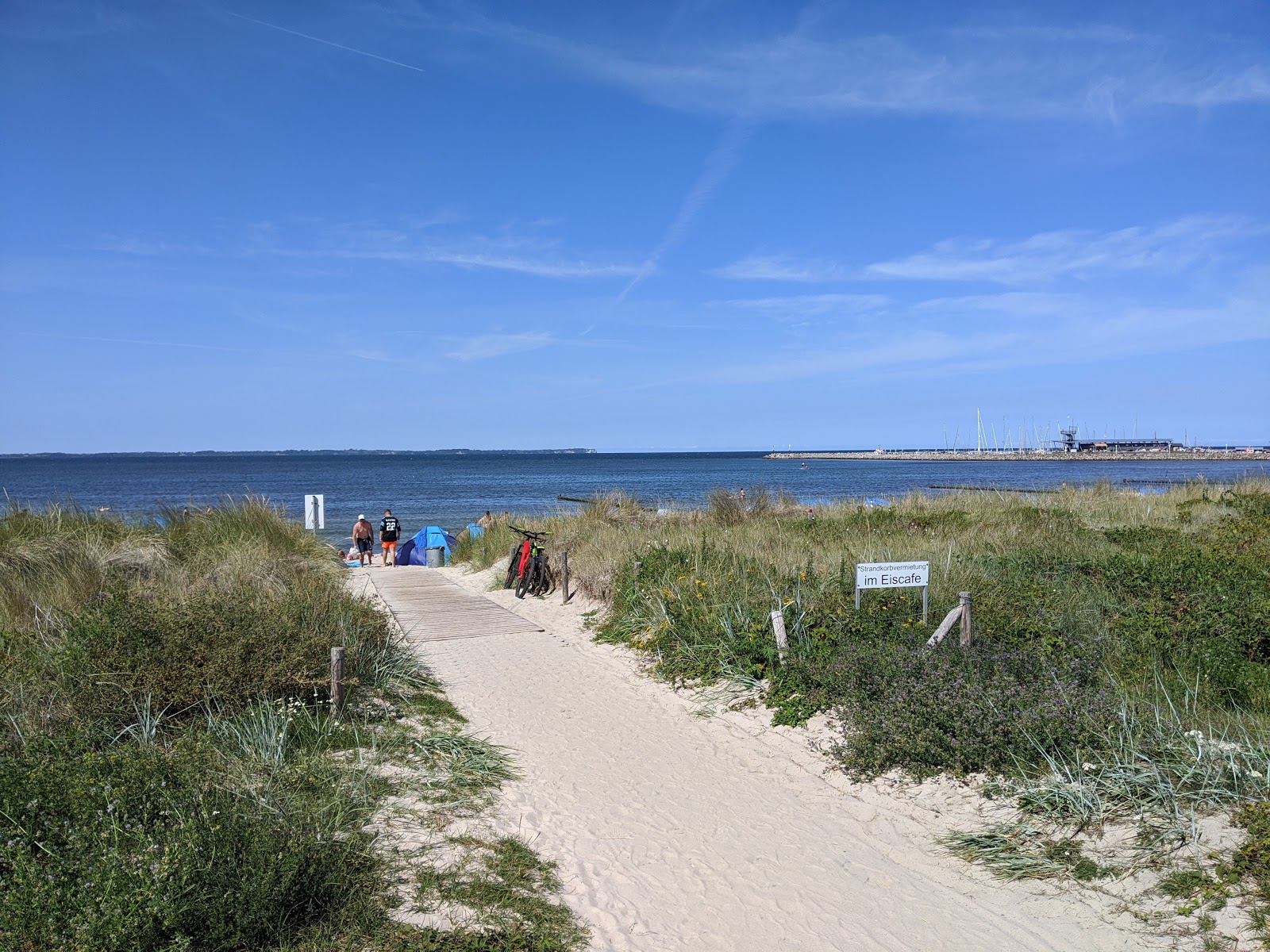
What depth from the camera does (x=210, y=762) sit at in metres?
5.67

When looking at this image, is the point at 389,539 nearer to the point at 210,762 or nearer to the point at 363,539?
the point at 363,539

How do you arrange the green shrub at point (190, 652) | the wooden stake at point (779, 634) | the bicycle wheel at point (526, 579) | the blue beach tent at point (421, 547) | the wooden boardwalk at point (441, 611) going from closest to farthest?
1. the green shrub at point (190, 652)
2. the wooden stake at point (779, 634)
3. the wooden boardwalk at point (441, 611)
4. the bicycle wheel at point (526, 579)
5. the blue beach tent at point (421, 547)

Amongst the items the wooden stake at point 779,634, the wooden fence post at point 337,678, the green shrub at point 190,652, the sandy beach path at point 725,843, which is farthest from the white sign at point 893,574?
the green shrub at point 190,652

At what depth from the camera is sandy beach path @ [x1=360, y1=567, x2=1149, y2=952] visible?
4.64 metres

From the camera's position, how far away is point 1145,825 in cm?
520

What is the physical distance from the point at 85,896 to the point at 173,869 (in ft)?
1.13

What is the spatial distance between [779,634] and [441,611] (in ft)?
24.3

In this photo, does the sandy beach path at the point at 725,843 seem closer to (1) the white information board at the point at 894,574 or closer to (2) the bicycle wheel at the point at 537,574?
(1) the white information board at the point at 894,574

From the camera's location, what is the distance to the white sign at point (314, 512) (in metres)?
18.9

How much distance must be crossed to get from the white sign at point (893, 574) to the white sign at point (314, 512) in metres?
13.9

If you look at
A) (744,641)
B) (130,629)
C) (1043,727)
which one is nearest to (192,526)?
(130,629)

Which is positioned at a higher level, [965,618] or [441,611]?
[965,618]

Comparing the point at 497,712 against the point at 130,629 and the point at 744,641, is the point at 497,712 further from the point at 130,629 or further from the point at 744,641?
the point at 130,629

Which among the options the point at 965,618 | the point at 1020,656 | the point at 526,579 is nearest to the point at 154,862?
the point at 1020,656
